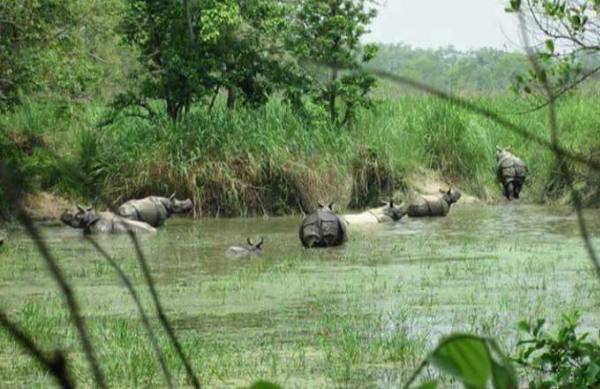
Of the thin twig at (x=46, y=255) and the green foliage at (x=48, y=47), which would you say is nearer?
the thin twig at (x=46, y=255)

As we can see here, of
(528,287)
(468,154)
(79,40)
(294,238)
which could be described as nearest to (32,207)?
(79,40)

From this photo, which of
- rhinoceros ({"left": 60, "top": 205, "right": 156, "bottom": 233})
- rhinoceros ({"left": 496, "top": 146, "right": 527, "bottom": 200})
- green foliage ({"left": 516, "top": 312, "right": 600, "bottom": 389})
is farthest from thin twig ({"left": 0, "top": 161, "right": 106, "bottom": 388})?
rhinoceros ({"left": 496, "top": 146, "right": 527, "bottom": 200})

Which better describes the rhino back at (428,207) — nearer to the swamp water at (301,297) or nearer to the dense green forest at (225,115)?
the dense green forest at (225,115)

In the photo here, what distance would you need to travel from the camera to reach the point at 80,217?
16.6m

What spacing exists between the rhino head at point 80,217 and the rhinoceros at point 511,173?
692 centimetres

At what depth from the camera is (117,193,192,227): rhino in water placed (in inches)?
661

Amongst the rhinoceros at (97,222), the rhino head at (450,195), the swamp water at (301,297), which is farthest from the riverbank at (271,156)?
the swamp water at (301,297)

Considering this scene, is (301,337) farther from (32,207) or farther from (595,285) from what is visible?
(32,207)

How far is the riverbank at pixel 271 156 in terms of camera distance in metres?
18.7

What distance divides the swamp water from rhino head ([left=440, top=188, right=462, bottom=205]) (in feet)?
6.93

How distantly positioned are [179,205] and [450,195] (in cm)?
388

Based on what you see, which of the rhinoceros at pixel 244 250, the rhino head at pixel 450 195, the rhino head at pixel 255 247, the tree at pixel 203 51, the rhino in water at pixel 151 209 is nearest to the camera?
the rhinoceros at pixel 244 250

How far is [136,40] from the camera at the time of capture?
21125mm

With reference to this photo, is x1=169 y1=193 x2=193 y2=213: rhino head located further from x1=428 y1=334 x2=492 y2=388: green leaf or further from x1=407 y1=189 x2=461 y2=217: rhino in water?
x1=428 y1=334 x2=492 y2=388: green leaf
